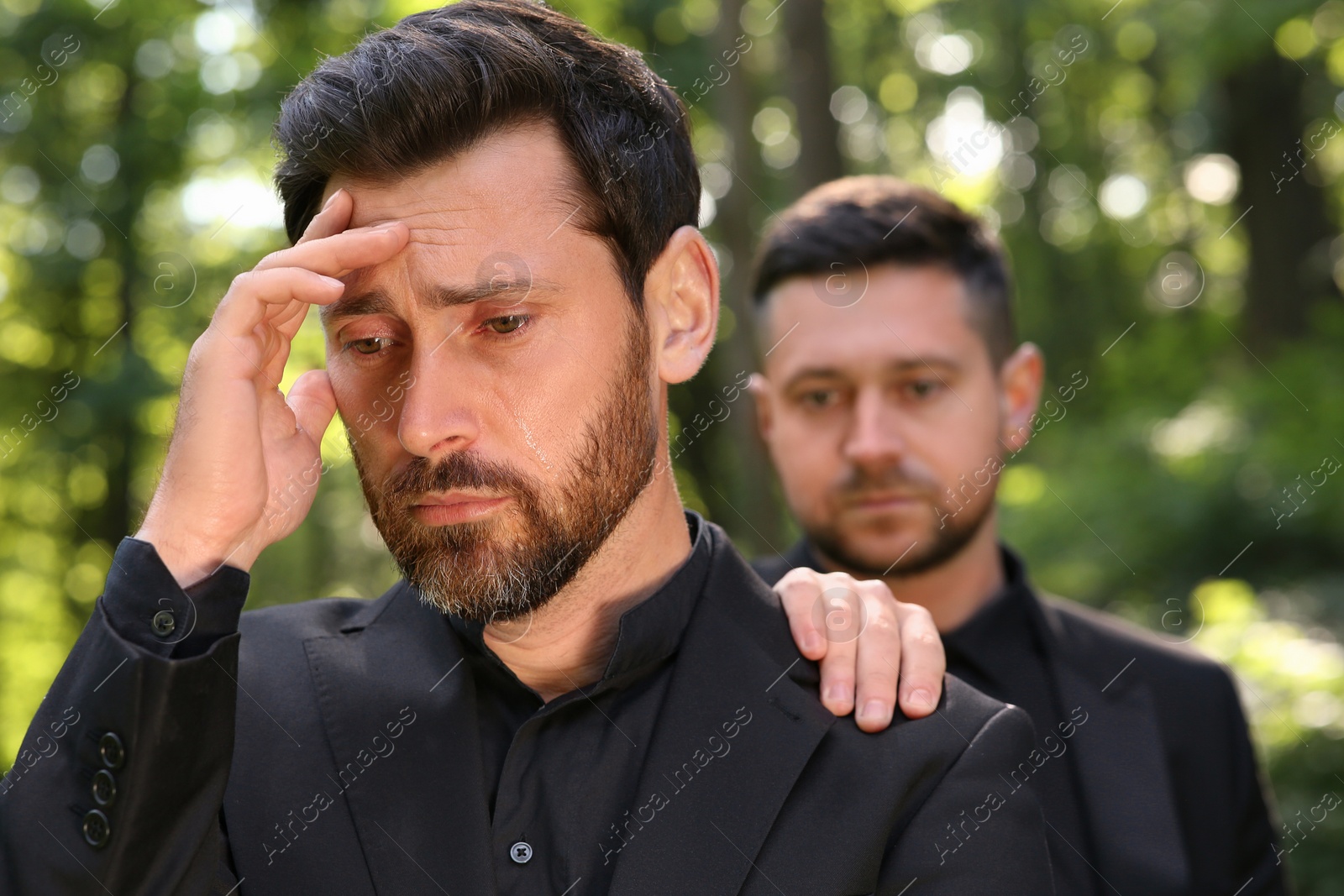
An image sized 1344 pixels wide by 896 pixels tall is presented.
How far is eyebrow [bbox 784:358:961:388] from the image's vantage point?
11.7 ft

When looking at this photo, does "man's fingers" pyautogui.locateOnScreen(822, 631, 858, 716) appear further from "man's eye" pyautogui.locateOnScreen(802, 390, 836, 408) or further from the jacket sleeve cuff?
"man's eye" pyautogui.locateOnScreen(802, 390, 836, 408)

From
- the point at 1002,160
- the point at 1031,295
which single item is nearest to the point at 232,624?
the point at 1002,160

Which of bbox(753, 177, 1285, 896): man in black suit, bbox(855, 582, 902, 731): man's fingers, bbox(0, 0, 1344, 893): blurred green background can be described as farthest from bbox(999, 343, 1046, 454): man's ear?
bbox(855, 582, 902, 731): man's fingers

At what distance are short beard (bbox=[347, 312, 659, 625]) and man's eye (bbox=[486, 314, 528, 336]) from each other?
23cm

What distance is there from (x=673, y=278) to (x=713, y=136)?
47.7ft

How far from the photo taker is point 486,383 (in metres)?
2.20

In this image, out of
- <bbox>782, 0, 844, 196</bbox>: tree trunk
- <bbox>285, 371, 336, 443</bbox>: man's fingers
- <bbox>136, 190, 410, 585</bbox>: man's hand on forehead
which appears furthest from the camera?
<bbox>782, 0, 844, 196</bbox>: tree trunk

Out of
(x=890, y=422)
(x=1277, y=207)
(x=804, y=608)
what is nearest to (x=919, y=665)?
(x=804, y=608)

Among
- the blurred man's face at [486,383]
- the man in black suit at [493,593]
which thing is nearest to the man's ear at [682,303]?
the man in black suit at [493,593]

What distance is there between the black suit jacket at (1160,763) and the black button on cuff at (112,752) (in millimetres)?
2262

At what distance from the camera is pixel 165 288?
12461mm

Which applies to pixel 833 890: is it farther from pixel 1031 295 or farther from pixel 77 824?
pixel 1031 295

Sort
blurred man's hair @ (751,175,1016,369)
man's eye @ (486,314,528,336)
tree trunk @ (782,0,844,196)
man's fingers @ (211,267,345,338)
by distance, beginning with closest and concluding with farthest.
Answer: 1. man's fingers @ (211,267,345,338)
2. man's eye @ (486,314,528,336)
3. blurred man's hair @ (751,175,1016,369)
4. tree trunk @ (782,0,844,196)

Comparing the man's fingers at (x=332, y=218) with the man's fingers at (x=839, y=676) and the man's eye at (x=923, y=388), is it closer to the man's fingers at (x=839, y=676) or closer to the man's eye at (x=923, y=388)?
the man's fingers at (x=839, y=676)
